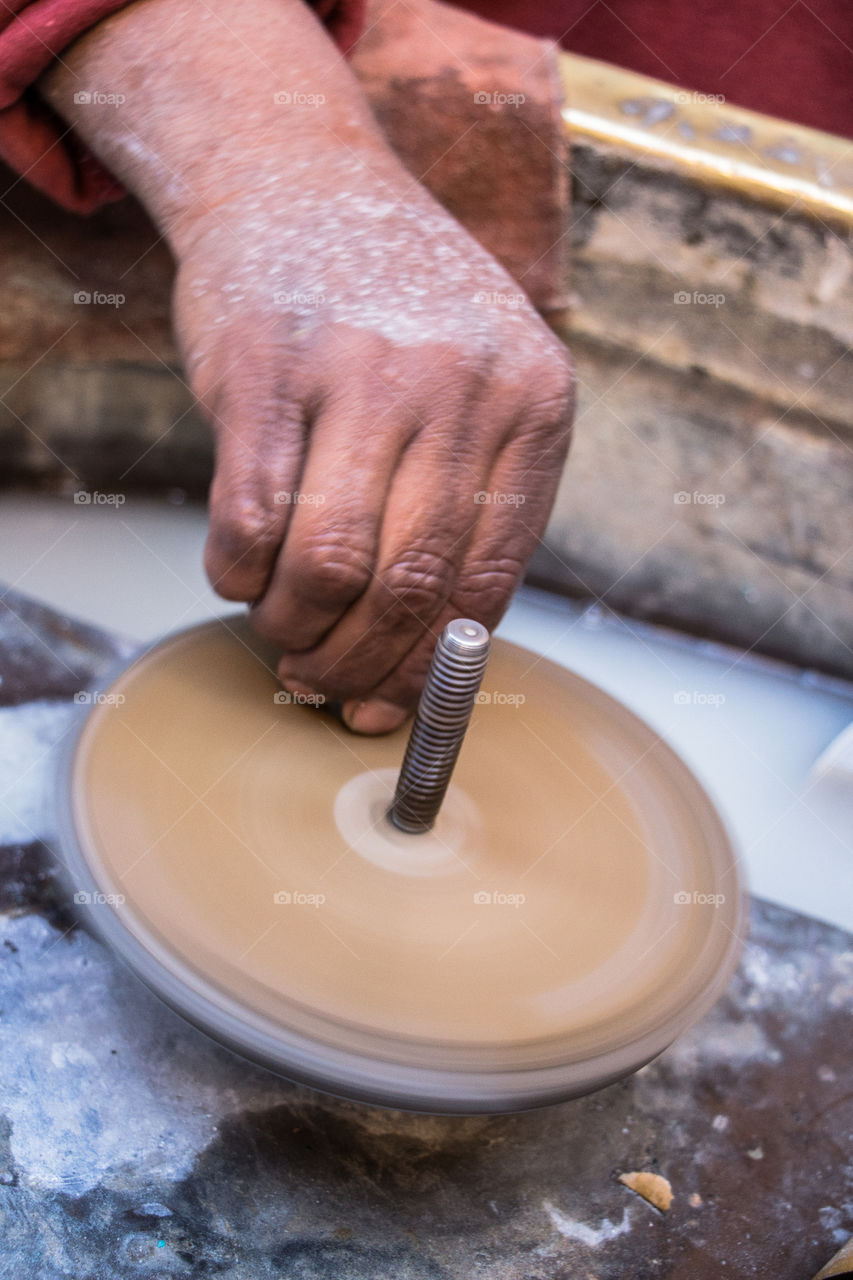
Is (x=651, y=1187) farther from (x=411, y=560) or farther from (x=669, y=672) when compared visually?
(x=669, y=672)

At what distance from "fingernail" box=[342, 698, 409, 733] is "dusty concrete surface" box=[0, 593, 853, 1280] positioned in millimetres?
330

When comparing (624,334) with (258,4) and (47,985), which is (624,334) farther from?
(47,985)

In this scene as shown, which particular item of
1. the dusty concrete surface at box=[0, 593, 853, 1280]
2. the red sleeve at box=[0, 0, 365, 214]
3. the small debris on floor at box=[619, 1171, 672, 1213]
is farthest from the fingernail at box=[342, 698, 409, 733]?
the red sleeve at box=[0, 0, 365, 214]

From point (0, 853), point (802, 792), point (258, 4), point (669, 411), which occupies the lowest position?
point (802, 792)

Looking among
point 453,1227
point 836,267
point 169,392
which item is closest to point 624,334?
point 836,267

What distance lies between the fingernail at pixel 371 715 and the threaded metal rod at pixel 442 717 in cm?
10

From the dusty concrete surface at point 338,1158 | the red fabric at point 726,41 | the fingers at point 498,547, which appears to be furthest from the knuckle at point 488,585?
the red fabric at point 726,41

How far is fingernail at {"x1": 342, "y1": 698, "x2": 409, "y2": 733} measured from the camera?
107 centimetres

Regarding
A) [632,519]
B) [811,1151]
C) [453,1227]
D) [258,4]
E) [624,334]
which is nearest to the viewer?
[453,1227]

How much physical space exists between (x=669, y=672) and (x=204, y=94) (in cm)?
120

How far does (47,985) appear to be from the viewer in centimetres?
95

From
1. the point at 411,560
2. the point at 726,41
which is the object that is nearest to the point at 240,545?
the point at 411,560

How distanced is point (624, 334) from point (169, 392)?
79 centimetres

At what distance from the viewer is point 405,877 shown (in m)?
0.98
